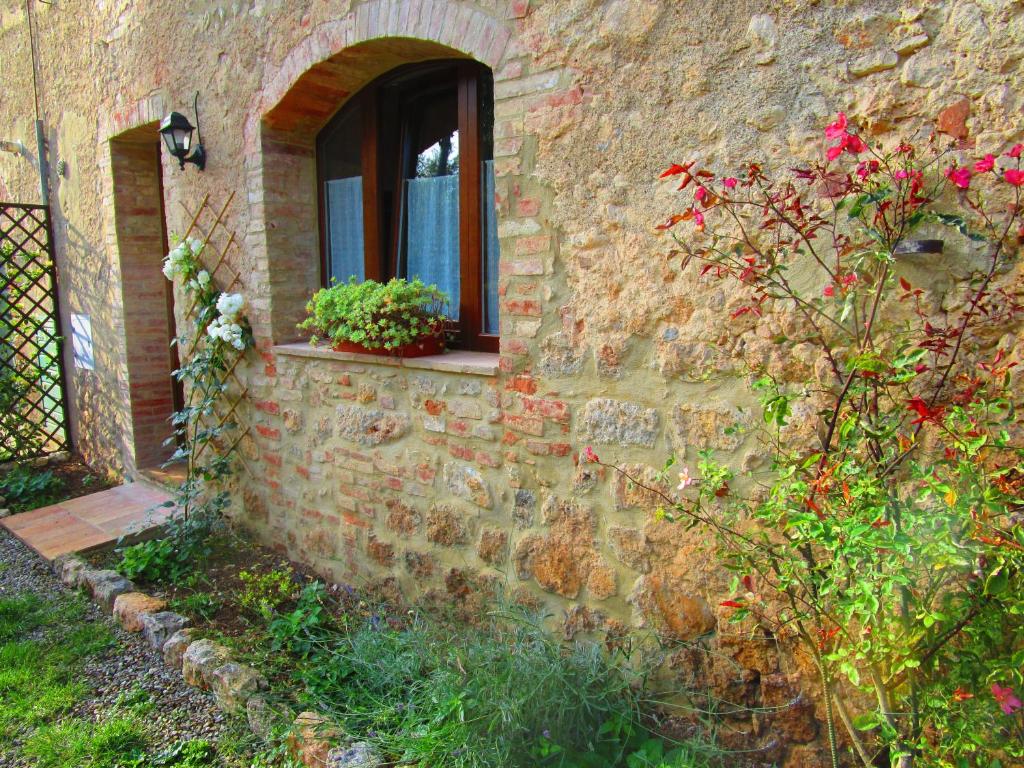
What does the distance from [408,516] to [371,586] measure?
1.58 feet

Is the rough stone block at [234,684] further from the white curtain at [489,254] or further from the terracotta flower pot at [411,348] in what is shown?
the white curtain at [489,254]

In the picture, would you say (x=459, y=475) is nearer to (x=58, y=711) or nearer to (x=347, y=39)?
(x=58, y=711)

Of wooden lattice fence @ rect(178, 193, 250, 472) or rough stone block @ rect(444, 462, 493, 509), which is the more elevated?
wooden lattice fence @ rect(178, 193, 250, 472)

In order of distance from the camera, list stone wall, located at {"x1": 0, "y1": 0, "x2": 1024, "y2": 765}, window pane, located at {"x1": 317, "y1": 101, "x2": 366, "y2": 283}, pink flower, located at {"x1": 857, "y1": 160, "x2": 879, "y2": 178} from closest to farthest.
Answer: pink flower, located at {"x1": 857, "y1": 160, "x2": 879, "y2": 178} < stone wall, located at {"x1": 0, "y1": 0, "x2": 1024, "y2": 765} < window pane, located at {"x1": 317, "y1": 101, "x2": 366, "y2": 283}

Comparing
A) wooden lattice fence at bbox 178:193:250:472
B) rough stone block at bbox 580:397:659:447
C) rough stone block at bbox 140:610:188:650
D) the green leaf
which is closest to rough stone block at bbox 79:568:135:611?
rough stone block at bbox 140:610:188:650

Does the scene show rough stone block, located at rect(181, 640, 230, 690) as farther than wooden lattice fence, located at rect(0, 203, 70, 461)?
No

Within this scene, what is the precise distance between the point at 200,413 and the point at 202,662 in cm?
179

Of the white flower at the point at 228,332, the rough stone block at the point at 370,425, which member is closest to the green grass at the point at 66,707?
the rough stone block at the point at 370,425

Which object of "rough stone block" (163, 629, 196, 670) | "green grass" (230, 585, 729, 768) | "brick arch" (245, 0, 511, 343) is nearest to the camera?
"green grass" (230, 585, 729, 768)

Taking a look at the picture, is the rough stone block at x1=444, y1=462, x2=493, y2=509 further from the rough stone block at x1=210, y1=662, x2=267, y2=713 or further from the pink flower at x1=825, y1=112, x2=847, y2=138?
the pink flower at x1=825, y1=112, x2=847, y2=138

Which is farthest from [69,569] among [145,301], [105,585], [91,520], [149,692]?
[145,301]

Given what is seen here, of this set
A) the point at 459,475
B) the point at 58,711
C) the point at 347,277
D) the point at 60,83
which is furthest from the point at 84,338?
the point at 459,475

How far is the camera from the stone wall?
201cm

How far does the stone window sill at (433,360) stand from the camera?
2889 mm
